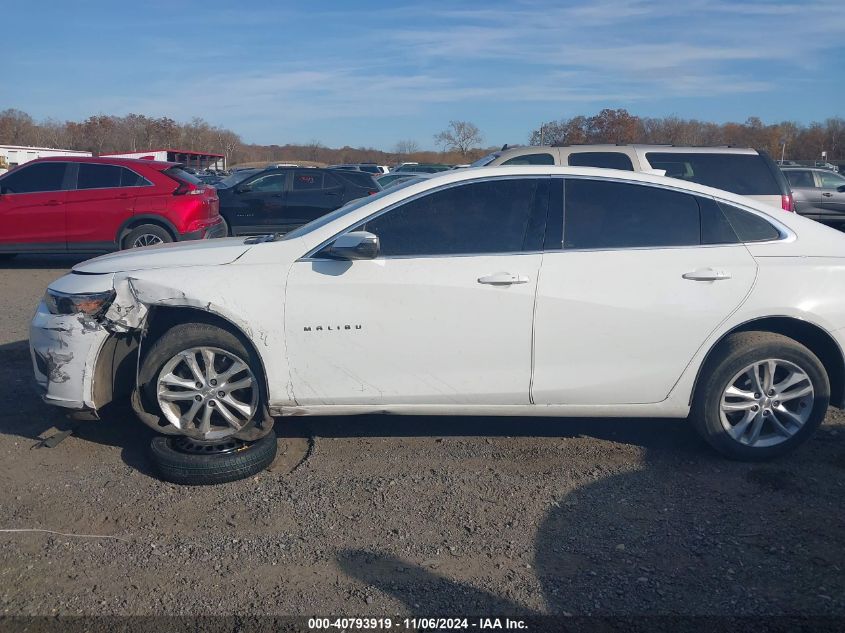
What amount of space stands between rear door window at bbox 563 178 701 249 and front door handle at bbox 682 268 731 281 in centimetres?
19

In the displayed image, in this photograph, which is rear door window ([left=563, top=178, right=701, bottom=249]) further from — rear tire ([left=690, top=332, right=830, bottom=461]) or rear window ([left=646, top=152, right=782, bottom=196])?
rear window ([left=646, top=152, right=782, bottom=196])

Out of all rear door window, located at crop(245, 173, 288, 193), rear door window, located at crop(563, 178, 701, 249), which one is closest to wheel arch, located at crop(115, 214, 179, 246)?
rear door window, located at crop(245, 173, 288, 193)

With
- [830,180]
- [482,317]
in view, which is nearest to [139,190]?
[482,317]

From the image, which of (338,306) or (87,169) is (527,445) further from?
(87,169)

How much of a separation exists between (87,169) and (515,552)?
10339mm

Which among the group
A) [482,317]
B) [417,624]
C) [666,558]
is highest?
[482,317]

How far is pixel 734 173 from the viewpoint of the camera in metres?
9.20

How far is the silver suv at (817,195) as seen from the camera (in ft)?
66.6

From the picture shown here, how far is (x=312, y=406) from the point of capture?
454cm

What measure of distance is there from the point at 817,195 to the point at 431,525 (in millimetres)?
19943

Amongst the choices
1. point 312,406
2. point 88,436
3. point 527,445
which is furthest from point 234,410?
point 527,445

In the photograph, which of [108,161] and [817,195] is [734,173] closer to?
[108,161]

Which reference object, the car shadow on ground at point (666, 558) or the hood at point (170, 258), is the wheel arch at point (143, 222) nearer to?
the hood at point (170, 258)

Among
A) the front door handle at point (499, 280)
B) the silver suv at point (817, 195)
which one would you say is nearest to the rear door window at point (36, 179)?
the front door handle at point (499, 280)
